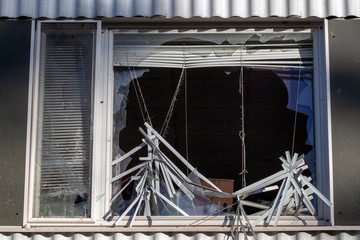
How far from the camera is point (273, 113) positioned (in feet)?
13.6

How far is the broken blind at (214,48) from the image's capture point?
410cm

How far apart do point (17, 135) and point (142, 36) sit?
118 centimetres

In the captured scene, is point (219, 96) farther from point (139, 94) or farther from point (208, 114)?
point (139, 94)

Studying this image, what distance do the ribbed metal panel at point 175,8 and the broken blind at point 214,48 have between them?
0.17 m

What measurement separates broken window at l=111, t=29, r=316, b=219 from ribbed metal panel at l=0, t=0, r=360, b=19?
174mm

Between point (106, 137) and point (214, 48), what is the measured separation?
1064 millimetres

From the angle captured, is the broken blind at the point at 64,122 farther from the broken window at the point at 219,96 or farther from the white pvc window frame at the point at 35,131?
the broken window at the point at 219,96

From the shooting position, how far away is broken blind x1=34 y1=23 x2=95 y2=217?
3844 millimetres

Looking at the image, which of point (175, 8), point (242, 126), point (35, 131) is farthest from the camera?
point (242, 126)

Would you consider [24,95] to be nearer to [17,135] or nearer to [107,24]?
[17,135]

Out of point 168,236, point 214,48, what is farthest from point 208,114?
point 168,236

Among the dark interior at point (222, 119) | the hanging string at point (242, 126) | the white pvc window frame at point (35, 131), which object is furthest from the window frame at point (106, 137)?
the hanging string at point (242, 126)

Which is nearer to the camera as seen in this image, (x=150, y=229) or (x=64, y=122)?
(x=150, y=229)

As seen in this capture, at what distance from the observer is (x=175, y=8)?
13.1 ft
